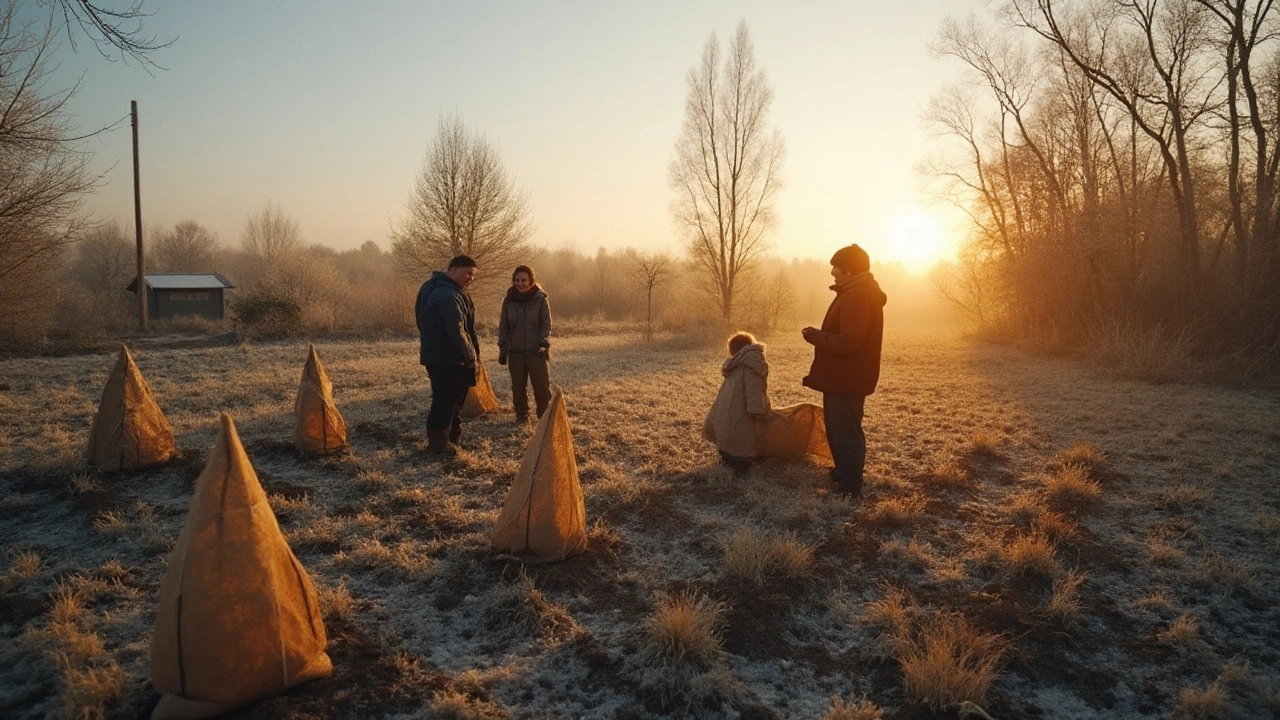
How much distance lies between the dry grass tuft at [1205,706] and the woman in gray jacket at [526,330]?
6.12 metres

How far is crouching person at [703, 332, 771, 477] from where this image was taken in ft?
19.4

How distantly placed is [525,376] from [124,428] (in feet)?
13.5

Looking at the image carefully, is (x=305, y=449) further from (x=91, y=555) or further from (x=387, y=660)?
(x=387, y=660)

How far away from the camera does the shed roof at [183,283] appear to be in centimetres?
2595

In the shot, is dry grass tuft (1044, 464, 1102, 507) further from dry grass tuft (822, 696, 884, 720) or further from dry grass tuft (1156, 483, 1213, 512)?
dry grass tuft (822, 696, 884, 720)

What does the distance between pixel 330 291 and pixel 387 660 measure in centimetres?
3090

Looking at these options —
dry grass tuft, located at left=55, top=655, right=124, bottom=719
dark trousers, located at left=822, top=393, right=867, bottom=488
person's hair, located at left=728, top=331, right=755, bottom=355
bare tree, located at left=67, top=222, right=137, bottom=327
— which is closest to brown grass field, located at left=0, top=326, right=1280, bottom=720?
dry grass tuft, located at left=55, top=655, right=124, bottom=719

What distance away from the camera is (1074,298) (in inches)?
686

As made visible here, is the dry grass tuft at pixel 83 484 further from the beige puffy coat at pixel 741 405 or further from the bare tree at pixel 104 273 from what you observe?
the bare tree at pixel 104 273

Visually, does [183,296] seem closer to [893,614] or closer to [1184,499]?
[893,614]

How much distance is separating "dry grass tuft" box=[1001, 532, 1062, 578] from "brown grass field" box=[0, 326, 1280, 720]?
2cm

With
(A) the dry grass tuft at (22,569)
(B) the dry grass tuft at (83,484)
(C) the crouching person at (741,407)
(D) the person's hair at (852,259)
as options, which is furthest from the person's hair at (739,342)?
(B) the dry grass tuft at (83,484)

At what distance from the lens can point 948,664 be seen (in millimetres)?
2984

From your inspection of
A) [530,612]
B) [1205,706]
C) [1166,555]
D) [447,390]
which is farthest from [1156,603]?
[447,390]
